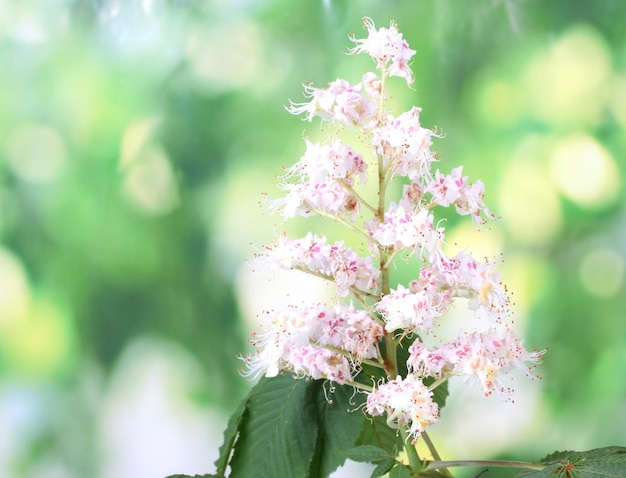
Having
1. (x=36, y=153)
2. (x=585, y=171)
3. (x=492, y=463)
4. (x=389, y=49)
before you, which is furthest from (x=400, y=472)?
(x=36, y=153)

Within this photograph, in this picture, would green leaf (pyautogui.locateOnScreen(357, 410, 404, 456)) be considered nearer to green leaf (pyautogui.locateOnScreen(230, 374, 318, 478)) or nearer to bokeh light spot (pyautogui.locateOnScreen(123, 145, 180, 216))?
green leaf (pyautogui.locateOnScreen(230, 374, 318, 478))

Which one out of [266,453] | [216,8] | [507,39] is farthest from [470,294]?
[216,8]

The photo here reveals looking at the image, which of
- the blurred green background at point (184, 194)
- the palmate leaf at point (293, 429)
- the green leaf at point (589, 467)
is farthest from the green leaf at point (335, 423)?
the blurred green background at point (184, 194)

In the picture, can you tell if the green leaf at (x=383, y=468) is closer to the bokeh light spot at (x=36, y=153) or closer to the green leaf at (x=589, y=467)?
the green leaf at (x=589, y=467)

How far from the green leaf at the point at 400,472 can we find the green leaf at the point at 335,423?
0.42ft

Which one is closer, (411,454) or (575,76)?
(411,454)

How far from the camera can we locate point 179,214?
193cm

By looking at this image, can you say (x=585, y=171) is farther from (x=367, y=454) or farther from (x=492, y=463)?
(x=367, y=454)

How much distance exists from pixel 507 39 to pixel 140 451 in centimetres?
128

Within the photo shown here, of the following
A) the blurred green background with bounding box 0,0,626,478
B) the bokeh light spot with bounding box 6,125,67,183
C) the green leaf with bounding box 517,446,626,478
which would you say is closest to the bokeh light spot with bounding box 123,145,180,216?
the blurred green background with bounding box 0,0,626,478

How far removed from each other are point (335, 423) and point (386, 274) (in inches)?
9.3

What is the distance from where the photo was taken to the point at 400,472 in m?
1.05

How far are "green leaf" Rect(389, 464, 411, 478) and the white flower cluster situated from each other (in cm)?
5

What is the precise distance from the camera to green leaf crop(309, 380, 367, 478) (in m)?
1.19
